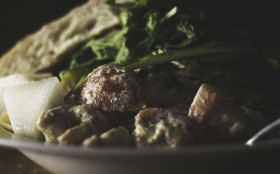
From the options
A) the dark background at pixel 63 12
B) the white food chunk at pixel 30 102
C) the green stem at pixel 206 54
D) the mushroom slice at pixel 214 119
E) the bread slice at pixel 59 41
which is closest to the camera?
the mushroom slice at pixel 214 119

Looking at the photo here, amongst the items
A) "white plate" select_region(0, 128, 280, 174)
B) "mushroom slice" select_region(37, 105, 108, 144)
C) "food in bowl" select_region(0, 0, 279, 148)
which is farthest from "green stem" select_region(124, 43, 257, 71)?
"white plate" select_region(0, 128, 280, 174)

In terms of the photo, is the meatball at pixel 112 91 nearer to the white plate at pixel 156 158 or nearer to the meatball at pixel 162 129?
the meatball at pixel 162 129

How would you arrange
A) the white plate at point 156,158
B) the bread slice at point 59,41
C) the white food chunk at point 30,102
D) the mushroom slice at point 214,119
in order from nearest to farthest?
the white plate at point 156,158 < the mushroom slice at point 214,119 < the white food chunk at point 30,102 < the bread slice at point 59,41

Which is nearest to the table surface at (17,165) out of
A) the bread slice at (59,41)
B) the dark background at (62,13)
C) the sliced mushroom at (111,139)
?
the bread slice at (59,41)

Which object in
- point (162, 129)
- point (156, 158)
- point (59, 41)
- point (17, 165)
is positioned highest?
point (156, 158)

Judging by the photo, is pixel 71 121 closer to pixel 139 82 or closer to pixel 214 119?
pixel 139 82

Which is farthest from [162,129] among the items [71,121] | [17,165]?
[17,165]
